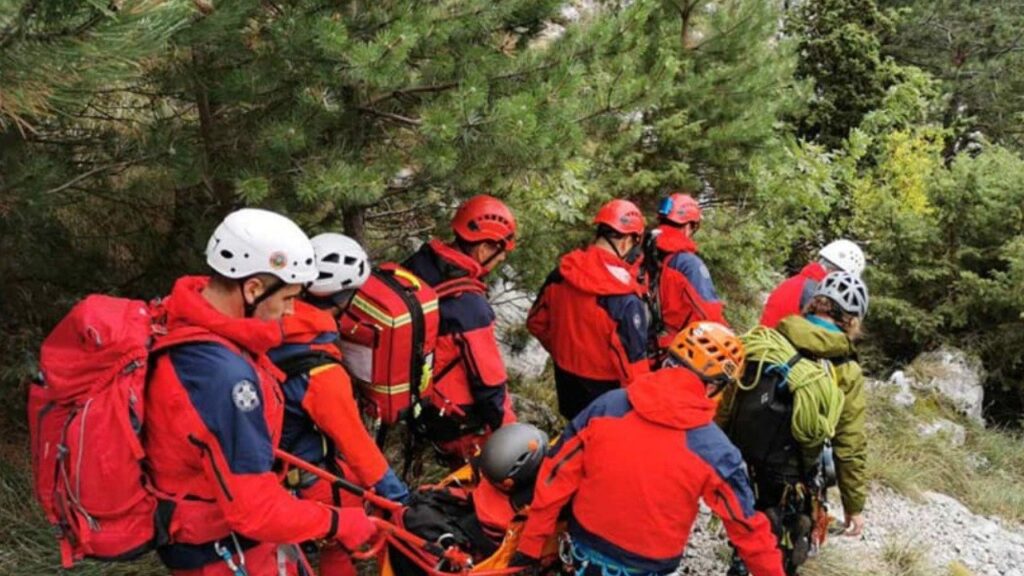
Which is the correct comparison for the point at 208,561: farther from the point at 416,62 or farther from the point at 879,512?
the point at 879,512

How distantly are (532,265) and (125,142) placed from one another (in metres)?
3.04

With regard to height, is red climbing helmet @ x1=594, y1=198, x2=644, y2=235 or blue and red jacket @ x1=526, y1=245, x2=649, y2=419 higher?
red climbing helmet @ x1=594, y1=198, x2=644, y2=235

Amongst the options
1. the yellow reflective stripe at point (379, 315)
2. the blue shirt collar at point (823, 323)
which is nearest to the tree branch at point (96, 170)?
the yellow reflective stripe at point (379, 315)

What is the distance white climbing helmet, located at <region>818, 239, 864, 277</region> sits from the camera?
5.89m

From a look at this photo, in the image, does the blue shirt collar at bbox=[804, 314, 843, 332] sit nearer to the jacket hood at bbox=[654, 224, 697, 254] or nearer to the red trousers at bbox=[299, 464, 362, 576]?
the jacket hood at bbox=[654, 224, 697, 254]

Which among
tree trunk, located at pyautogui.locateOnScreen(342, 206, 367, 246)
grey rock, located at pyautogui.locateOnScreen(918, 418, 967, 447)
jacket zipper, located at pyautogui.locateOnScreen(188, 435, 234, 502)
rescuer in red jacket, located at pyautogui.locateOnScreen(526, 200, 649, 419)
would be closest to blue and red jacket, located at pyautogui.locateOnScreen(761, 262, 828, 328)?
rescuer in red jacket, located at pyautogui.locateOnScreen(526, 200, 649, 419)

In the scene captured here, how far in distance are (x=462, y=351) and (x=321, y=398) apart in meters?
1.11

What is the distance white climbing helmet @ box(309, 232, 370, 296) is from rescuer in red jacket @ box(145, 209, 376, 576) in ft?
2.34

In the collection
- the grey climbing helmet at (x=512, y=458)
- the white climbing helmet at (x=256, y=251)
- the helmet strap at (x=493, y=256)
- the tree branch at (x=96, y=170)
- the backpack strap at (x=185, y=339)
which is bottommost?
the grey climbing helmet at (x=512, y=458)

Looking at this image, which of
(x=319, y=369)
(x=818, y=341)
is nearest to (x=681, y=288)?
(x=818, y=341)

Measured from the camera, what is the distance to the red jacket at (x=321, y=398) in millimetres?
3264

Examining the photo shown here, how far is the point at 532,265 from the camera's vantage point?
6.25 m

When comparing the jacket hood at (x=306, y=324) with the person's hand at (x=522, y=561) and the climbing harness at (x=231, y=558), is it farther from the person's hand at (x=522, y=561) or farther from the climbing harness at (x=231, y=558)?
the person's hand at (x=522, y=561)

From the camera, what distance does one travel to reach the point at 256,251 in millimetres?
2697
